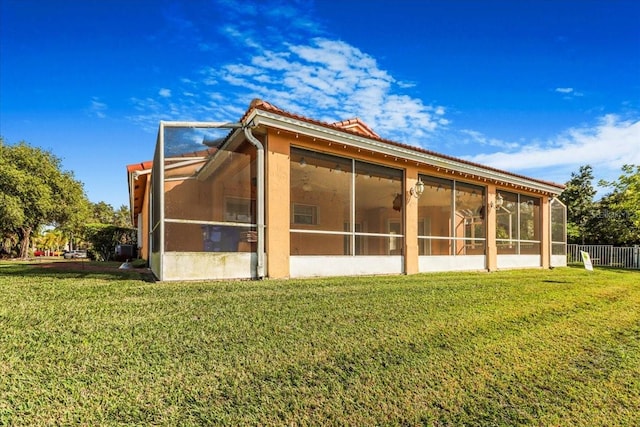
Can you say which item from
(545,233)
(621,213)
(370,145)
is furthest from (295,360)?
(621,213)

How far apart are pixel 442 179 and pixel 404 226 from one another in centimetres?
260

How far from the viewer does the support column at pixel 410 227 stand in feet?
33.1

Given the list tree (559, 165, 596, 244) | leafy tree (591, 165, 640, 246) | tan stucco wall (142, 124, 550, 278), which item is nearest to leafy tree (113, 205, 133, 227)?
tan stucco wall (142, 124, 550, 278)

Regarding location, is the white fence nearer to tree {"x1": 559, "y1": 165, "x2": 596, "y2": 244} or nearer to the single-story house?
tree {"x1": 559, "y1": 165, "x2": 596, "y2": 244}

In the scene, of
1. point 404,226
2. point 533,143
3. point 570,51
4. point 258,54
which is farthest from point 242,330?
point 533,143

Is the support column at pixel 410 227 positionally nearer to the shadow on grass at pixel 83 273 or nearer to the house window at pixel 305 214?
the house window at pixel 305 214

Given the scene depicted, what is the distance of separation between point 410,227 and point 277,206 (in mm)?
4576

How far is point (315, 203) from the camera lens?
11.8 meters

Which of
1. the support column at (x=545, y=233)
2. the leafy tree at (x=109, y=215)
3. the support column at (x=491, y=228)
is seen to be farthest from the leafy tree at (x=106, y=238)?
the leafy tree at (x=109, y=215)

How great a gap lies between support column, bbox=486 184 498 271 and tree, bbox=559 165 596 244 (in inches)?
823

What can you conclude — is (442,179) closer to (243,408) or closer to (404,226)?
(404,226)

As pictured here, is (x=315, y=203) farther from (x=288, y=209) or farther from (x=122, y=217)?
(x=122, y=217)

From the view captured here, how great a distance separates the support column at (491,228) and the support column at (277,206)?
8.54 meters

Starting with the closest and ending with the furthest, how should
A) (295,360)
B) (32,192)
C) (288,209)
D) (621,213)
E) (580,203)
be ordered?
1. (295,360)
2. (288,209)
3. (32,192)
4. (621,213)
5. (580,203)
